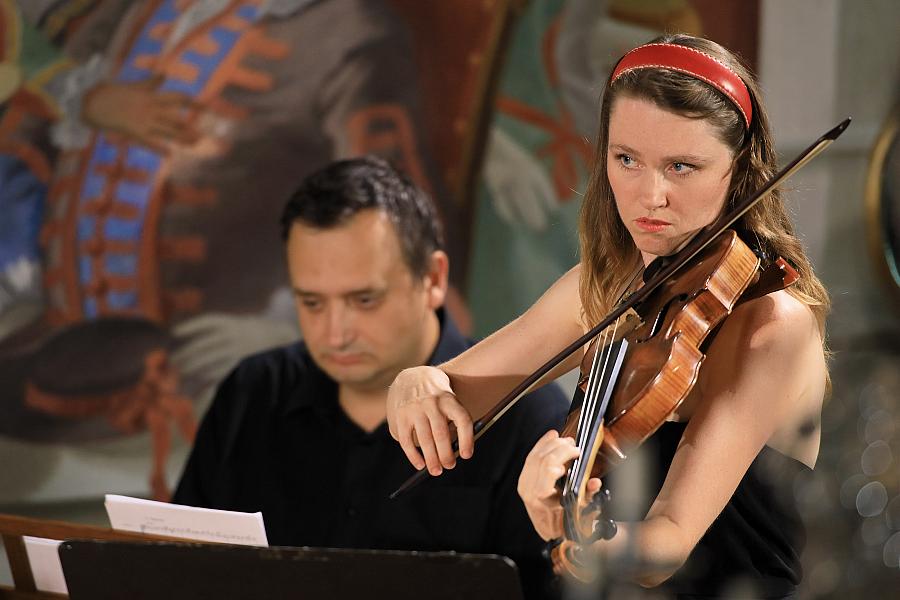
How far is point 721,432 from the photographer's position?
1345 millimetres

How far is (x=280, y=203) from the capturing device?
3.87 m

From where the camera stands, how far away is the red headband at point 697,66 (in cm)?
145

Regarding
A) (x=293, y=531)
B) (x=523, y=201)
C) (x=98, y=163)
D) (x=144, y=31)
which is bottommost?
(x=293, y=531)

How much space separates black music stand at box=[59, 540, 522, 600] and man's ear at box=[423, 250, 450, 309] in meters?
1.50

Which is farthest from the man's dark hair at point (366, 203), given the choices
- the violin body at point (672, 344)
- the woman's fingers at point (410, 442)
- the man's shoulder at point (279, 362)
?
the violin body at point (672, 344)

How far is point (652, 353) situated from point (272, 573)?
1.85 feet

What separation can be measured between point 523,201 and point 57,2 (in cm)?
168

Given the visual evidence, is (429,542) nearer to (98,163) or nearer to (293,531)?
(293,531)

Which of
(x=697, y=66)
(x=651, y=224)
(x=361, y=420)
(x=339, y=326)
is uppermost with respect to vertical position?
(x=697, y=66)

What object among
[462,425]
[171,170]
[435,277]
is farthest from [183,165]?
[462,425]

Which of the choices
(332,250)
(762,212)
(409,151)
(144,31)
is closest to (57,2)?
(144,31)

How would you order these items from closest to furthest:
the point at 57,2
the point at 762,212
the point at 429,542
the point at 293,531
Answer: the point at 762,212, the point at 429,542, the point at 293,531, the point at 57,2

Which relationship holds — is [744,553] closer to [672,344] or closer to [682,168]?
[672,344]

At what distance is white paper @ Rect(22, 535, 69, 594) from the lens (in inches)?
71.0
